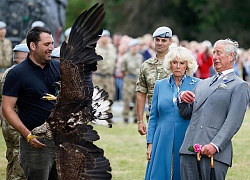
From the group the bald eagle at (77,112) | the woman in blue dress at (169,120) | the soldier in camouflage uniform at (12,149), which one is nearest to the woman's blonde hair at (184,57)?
the woman in blue dress at (169,120)

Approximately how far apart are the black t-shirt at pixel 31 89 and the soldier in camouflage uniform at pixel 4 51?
Answer: 8.42m

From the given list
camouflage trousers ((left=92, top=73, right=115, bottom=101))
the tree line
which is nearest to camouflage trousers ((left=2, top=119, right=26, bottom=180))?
camouflage trousers ((left=92, top=73, right=115, bottom=101))

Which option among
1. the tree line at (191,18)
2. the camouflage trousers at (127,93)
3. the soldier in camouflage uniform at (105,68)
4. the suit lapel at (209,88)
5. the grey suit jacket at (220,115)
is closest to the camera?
the grey suit jacket at (220,115)

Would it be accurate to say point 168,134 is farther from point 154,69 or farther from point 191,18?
point 191,18

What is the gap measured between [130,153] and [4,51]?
14.7 feet

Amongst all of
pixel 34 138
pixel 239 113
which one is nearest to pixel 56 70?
pixel 34 138

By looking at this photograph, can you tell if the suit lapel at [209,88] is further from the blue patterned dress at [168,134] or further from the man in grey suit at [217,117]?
the blue patterned dress at [168,134]

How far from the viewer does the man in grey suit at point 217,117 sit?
650cm

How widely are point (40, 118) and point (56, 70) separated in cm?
55

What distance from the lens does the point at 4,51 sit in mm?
15711

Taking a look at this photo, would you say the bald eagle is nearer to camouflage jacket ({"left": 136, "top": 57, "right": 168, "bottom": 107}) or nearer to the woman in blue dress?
the woman in blue dress

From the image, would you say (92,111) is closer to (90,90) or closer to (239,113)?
(90,90)

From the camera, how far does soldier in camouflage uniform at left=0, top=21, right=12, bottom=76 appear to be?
1559 centimetres

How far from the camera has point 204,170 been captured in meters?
6.60
